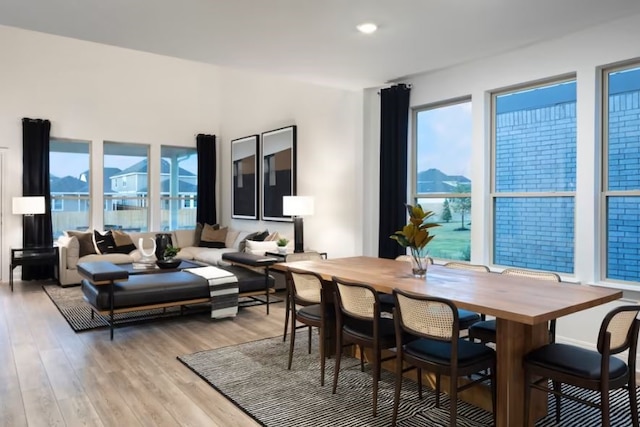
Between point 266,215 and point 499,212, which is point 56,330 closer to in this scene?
point 266,215

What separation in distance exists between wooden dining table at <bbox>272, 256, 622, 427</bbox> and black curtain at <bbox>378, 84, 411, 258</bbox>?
7.34 feet

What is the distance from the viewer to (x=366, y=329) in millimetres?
3029

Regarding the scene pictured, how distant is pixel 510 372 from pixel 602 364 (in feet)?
1.44

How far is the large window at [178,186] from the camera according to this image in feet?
30.3

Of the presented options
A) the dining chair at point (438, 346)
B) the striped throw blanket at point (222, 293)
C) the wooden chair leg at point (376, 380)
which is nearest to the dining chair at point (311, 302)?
the wooden chair leg at point (376, 380)

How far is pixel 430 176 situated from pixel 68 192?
21.4 feet

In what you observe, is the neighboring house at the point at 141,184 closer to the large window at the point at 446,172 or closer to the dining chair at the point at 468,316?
the large window at the point at 446,172

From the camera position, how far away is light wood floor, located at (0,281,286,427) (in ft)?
9.23

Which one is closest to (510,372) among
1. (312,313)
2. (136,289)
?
(312,313)

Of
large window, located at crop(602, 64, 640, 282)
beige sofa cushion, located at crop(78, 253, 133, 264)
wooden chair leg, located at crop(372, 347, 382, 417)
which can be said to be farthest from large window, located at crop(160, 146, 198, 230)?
large window, located at crop(602, 64, 640, 282)

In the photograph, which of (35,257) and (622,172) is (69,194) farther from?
(622,172)

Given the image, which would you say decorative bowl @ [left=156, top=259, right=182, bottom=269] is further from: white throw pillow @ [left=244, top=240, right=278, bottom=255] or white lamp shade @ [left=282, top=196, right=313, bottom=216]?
white lamp shade @ [left=282, top=196, right=313, bottom=216]

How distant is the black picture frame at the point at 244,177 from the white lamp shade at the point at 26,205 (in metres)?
3.34

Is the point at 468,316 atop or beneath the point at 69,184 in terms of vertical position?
beneath
